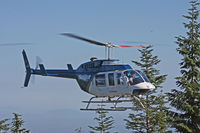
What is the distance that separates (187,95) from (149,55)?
40.1 feet

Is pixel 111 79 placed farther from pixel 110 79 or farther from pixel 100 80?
pixel 100 80

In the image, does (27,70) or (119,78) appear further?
(27,70)

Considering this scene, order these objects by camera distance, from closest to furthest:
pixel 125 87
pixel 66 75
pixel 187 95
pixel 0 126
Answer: pixel 125 87 → pixel 66 75 → pixel 187 95 → pixel 0 126

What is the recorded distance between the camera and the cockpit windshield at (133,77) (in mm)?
27297

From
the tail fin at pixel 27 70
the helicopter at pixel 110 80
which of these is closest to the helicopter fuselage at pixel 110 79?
the helicopter at pixel 110 80

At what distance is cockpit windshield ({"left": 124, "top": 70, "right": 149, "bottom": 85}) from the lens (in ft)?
89.6

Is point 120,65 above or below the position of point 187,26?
below

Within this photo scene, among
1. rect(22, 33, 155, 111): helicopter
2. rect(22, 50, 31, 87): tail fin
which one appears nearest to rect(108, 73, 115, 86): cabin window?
rect(22, 33, 155, 111): helicopter

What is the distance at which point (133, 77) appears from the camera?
90.0 ft

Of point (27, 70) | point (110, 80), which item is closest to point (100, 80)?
point (110, 80)

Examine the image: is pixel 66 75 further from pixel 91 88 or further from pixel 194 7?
pixel 194 7

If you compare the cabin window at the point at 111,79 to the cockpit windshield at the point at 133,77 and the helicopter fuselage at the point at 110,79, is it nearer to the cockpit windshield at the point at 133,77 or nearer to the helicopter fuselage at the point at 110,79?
the helicopter fuselage at the point at 110,79

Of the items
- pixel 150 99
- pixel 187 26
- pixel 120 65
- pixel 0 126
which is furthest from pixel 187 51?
pixel 0 126

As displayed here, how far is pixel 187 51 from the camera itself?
134 ft
